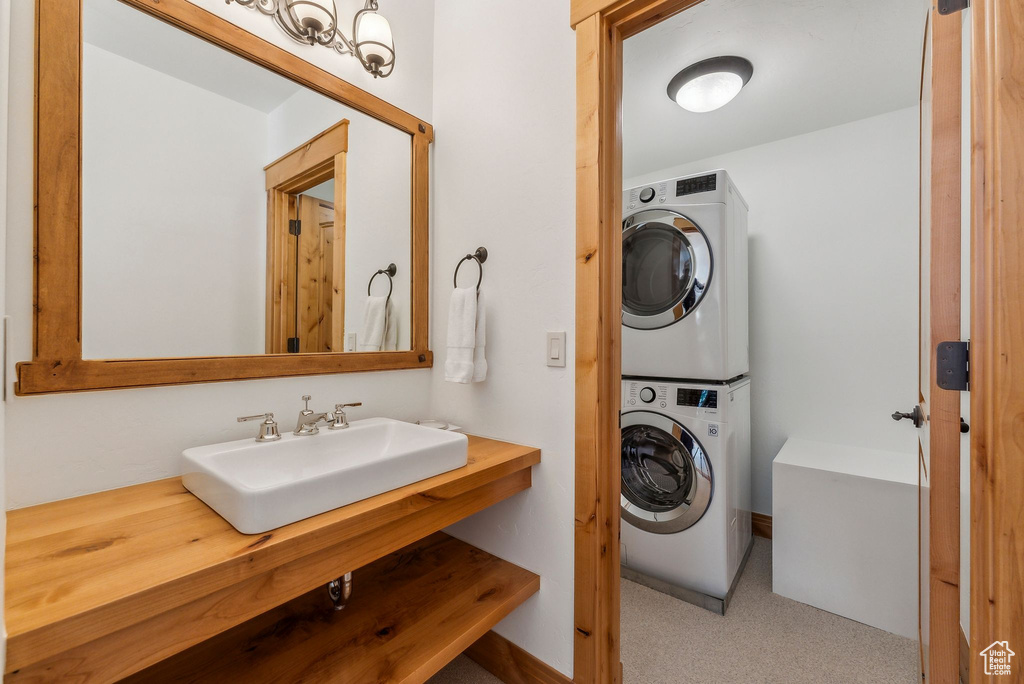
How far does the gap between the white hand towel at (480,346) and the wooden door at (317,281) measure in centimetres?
46

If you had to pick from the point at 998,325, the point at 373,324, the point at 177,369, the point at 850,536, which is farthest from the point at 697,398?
the point at 177,369

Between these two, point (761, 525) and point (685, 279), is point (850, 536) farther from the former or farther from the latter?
point (685, 279)

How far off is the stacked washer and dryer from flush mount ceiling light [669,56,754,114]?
345mm

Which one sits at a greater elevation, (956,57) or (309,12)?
(309,12)

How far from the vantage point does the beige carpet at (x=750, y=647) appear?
1522mm

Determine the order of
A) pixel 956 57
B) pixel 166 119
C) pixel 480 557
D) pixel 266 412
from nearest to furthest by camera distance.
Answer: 1. pixel 956 57
2. pixel 166 119
3. pixel 266 412
4. pixel 480 557

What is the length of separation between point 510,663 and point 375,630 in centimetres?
54

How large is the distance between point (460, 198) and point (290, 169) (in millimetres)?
572

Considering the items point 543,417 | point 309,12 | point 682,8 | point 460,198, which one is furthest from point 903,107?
point 309,12

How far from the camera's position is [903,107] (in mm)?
2213

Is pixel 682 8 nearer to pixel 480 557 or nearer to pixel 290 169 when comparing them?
pixel 290 169

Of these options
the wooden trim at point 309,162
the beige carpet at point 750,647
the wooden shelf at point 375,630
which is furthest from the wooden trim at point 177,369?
the beige carpet at point 750,647

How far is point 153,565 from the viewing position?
0.72 metres

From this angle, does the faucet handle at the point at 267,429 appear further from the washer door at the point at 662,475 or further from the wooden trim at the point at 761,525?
the wooden trim at the point at 761,525
